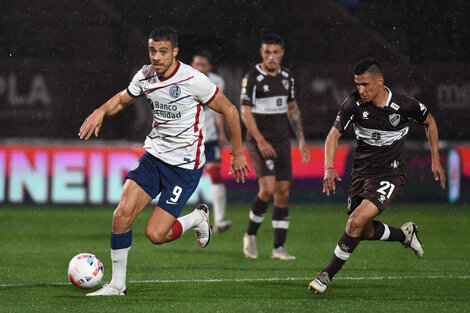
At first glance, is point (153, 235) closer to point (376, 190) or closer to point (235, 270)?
point (235, 270)

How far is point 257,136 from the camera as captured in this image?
29.5 ft

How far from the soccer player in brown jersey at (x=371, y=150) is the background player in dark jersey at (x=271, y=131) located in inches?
63.5

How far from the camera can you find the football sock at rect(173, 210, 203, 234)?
7412mm

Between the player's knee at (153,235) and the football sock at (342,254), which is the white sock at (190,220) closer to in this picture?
the player's knee at (153,235)

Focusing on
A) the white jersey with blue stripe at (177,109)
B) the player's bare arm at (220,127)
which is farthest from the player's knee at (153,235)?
the player's bare arm at (220,127)

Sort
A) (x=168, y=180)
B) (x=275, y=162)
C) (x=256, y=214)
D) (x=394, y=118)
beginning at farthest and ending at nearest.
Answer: (x=256, y=214), (x=275, y=162), (x=394, y=118), (x=168, y=180)

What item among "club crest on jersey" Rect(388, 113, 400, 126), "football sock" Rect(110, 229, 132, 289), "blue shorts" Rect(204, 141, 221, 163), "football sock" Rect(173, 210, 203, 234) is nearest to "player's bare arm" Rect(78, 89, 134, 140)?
"football sock" Rect(110, 229, 132, 289)

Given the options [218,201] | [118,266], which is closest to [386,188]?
[118,266]

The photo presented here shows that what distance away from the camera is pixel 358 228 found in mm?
7023

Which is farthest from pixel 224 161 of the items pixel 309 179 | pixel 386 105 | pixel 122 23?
pixel 386 105

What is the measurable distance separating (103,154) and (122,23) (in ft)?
7.66

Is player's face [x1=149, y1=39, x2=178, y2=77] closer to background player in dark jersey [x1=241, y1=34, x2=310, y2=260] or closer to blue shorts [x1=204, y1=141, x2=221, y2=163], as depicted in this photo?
background player in dark jersey [x1=241, y1=34, x2=310, y2=260]

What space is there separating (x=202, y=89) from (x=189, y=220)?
3.94 feet

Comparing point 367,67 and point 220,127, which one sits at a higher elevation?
point 367,67
